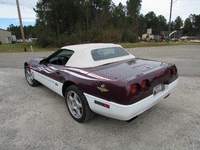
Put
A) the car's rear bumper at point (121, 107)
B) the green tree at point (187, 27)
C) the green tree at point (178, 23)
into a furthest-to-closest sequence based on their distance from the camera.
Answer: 1. the green tree at point (178, 23)
2. the green tree at point (187, 27)
3. the car's rear bumper at point (121, 107)

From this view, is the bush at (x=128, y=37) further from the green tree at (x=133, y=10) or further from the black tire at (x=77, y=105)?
the black tire at (x=77, y=105)

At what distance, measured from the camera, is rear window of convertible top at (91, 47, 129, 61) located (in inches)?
115

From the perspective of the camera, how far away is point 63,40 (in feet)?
85.8

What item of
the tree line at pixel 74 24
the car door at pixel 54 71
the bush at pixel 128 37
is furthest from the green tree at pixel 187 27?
the car door at pixel 54 71

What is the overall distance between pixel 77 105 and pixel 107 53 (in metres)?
1.31

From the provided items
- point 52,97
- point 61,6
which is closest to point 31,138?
point 52,97

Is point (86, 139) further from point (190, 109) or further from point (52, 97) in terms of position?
point (190, 109)

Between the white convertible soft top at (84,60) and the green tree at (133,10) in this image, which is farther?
the green tree at (133,10)

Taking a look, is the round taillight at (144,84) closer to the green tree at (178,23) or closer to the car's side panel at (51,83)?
the car's side panel at (51,83)

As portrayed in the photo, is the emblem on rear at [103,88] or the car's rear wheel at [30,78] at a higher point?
the emblem on rear at [103,88]

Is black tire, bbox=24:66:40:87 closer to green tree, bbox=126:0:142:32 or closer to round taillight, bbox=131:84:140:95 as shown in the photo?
round taillight, bbox=131:84:140:95

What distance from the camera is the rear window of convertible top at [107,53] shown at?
2911 millimetres

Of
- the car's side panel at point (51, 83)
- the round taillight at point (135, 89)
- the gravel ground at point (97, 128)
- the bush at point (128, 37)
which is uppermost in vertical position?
the bush at point (128, 37)

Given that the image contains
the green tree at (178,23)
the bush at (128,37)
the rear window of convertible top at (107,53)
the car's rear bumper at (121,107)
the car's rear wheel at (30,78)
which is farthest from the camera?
the green tree at (178,23)
